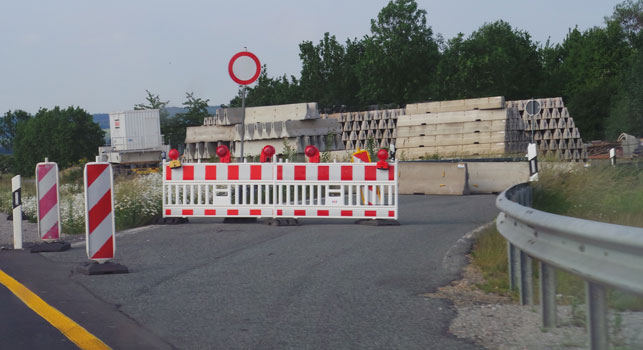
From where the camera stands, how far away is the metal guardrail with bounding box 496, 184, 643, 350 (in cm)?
341

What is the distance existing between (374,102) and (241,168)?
77779 millimetres

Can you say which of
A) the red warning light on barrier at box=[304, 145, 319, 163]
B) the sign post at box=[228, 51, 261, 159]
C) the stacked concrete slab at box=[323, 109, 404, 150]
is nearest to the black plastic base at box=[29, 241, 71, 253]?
the red warning light on barrier at box=[304, 145, 319, 163]

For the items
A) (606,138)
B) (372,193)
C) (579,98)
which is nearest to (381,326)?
(372,193)

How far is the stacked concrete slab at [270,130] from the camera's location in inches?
1478

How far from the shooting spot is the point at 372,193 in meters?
12.9

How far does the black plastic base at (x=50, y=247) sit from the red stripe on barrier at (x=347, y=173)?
4.60 m

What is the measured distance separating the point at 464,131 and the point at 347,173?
3155cm

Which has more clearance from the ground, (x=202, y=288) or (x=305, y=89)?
(x=305, y=89)

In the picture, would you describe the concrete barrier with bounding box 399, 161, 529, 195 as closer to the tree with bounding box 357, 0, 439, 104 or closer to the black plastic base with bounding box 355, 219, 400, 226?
the black plastic base with bounding box 355, 219, 400, 226

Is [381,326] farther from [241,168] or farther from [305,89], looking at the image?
[305,89]

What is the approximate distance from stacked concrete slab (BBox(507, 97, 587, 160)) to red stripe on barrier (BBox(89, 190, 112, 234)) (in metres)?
40.2

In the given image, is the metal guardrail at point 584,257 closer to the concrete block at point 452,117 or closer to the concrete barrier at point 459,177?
the concrete barrier at point 459,177

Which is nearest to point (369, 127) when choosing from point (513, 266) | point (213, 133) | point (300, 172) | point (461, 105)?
point (461, 105)

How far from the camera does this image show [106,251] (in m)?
8.23
